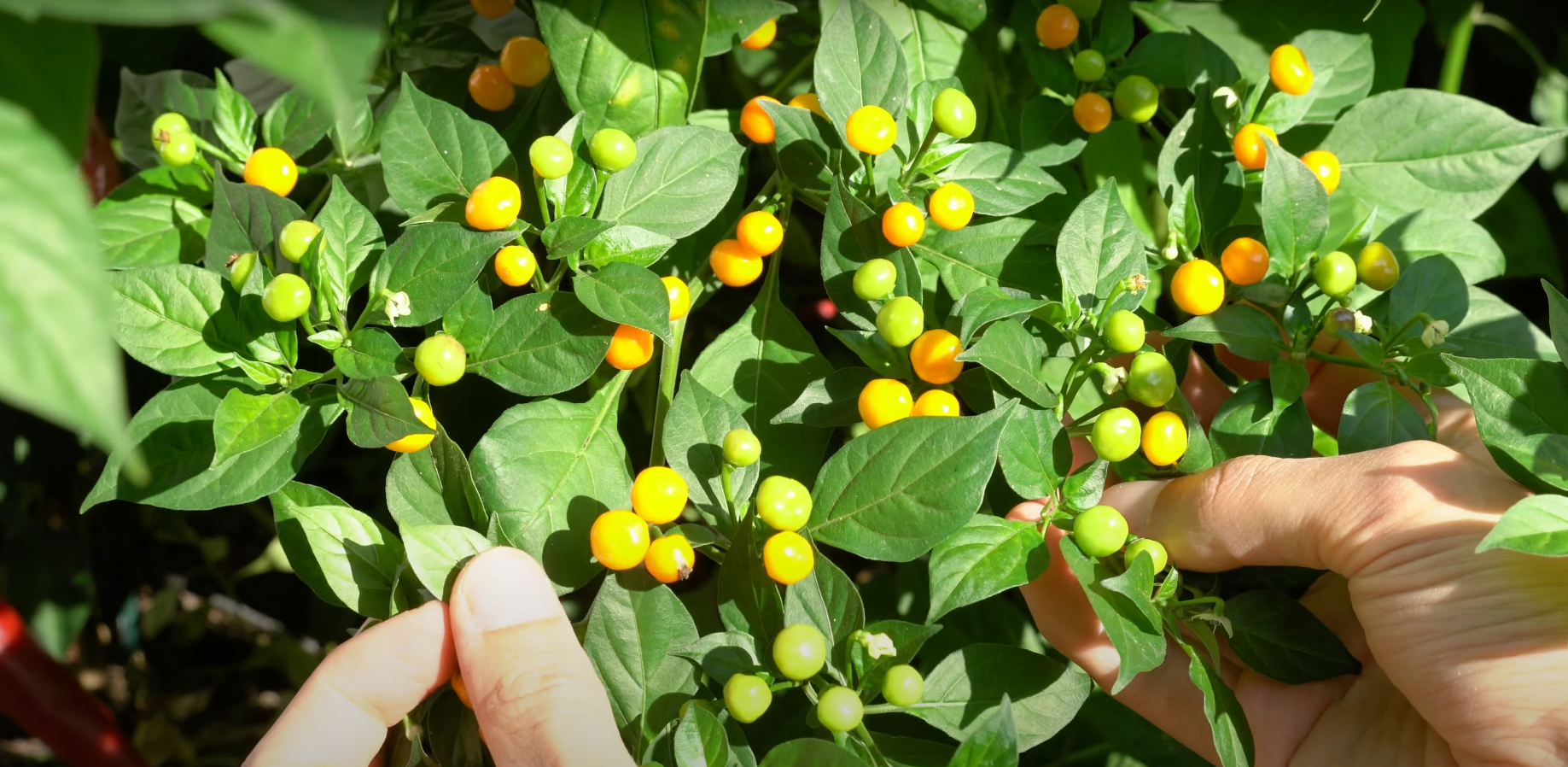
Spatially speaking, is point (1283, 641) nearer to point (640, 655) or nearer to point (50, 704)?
point (640, 655)

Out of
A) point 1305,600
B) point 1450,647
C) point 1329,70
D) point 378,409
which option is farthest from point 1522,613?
point 378,409

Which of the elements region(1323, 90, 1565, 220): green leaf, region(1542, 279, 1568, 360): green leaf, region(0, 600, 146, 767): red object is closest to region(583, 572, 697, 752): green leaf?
region(1542, 279, 1568, 360): green leaf

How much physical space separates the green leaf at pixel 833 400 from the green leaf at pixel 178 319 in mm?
472

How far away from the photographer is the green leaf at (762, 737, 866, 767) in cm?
71

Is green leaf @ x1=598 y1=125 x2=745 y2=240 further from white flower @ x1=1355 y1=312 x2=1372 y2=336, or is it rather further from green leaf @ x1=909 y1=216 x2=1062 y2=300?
white flower @ x1=1355 y1=312 x2=1372 y2=336

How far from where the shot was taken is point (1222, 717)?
2.68 ft

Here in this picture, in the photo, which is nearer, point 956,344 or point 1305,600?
point 956,344

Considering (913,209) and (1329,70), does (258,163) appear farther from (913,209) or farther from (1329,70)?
(1329,70)

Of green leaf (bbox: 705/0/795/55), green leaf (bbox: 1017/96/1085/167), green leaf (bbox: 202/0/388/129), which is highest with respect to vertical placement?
green leaf (bbox: 202/0/388/129)

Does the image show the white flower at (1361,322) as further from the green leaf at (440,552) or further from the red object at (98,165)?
the red object at (98,165)

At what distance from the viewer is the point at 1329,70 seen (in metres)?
1.07

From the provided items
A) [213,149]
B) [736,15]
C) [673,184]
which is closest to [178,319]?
[213,149]

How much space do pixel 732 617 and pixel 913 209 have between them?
379 millimetres

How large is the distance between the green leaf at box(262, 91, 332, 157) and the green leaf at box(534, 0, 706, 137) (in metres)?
0.25
